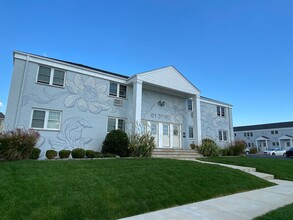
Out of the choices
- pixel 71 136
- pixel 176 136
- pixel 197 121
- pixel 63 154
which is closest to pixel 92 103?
pixel 71 136

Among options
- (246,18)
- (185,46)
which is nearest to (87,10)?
(185,46)

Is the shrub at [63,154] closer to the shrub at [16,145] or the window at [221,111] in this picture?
the shrub at [16,145]

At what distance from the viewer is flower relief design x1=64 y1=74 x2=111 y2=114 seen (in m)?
12.3

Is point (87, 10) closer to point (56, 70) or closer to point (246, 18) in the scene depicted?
point (56, 70)

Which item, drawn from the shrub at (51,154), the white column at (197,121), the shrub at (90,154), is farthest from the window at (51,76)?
the white column at (197,121)

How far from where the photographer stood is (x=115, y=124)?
1371 centimetres

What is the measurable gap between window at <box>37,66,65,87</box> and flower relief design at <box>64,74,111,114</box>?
20.0 inches

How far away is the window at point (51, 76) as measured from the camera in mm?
11586

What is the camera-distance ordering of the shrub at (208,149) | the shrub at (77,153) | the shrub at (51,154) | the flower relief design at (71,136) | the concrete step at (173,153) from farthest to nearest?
1. the shrub at (208,149)
2. the concrete step at (173,153)
3. the flower relief design at (71,136)
4. the shrub at (77,153)
5. the shrub at (51,154)

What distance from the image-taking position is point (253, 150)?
87.1ft

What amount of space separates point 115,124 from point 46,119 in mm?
4560

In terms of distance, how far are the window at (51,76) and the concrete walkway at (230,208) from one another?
10.9m

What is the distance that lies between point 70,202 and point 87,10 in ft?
38.9

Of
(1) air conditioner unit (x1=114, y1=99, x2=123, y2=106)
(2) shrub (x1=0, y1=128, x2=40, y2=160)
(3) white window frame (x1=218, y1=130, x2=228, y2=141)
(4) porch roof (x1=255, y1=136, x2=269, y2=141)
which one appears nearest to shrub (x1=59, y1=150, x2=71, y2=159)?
(2) shrub (x1=0, y1=128, x2=40, y2=160)
